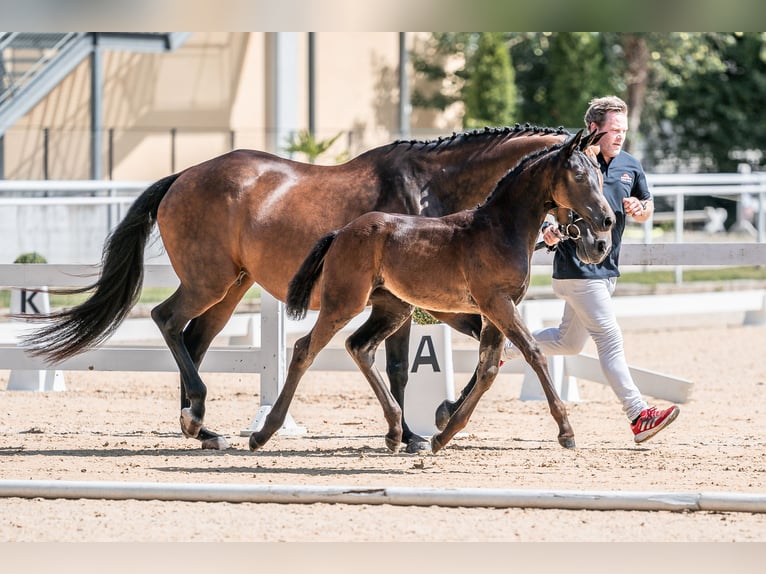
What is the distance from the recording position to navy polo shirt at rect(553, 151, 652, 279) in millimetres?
6648

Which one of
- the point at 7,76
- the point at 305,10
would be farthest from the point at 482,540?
the point at 7,76

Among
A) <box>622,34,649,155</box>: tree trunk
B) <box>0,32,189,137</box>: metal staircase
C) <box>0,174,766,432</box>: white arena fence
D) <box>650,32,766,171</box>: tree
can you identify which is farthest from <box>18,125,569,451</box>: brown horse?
<box>650,32,766,171</box>: tree

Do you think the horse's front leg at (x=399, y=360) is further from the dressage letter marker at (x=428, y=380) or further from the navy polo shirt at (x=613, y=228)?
the navy polo shirt at (x=613, y=228)

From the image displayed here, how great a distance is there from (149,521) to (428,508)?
1.11 meters

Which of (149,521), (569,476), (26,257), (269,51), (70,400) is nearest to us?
(149,521)

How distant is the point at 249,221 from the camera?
712cm

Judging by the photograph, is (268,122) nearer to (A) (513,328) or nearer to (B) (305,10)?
(A) (513,328)

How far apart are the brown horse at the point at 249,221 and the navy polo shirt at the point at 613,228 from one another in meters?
0.33

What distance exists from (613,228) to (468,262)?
3.01 ft

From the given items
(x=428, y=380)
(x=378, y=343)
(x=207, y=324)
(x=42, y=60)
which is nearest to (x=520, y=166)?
(x=378, y=343)

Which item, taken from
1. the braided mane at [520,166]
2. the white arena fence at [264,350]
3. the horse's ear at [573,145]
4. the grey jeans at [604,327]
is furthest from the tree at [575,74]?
the horse's ear at [573,145]

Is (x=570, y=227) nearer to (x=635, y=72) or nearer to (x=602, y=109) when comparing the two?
(x=602, y=109)

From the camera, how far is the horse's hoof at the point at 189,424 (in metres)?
7.08

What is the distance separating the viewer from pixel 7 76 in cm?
1998
